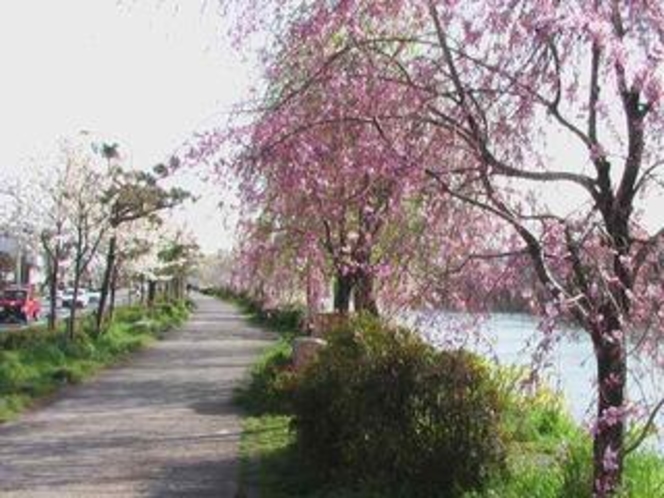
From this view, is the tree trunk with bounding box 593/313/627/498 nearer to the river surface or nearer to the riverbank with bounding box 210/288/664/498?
the river surface

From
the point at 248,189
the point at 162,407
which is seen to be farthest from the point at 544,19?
the point at 162,407

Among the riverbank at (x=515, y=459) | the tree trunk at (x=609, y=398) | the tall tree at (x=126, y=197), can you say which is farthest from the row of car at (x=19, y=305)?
the tree trunk at (x=609, y=398)

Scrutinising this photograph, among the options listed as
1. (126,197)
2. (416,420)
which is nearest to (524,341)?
(416,420)

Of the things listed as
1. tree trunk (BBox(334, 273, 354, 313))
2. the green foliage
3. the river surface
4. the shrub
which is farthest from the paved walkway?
the river surface

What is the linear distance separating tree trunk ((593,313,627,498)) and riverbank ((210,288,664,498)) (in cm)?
31

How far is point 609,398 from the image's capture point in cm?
735

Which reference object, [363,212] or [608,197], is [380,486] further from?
[608,197]

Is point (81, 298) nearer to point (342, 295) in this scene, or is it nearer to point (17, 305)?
point (17, 305)

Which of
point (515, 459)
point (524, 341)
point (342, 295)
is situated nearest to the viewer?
point (524, 341)

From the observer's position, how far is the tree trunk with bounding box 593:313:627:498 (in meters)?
6.95

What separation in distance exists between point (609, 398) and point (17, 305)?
52.6m

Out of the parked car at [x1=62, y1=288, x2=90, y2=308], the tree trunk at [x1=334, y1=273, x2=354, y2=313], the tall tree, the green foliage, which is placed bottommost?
the green foliage

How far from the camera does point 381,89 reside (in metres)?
7.51

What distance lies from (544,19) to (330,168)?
6.44ft
